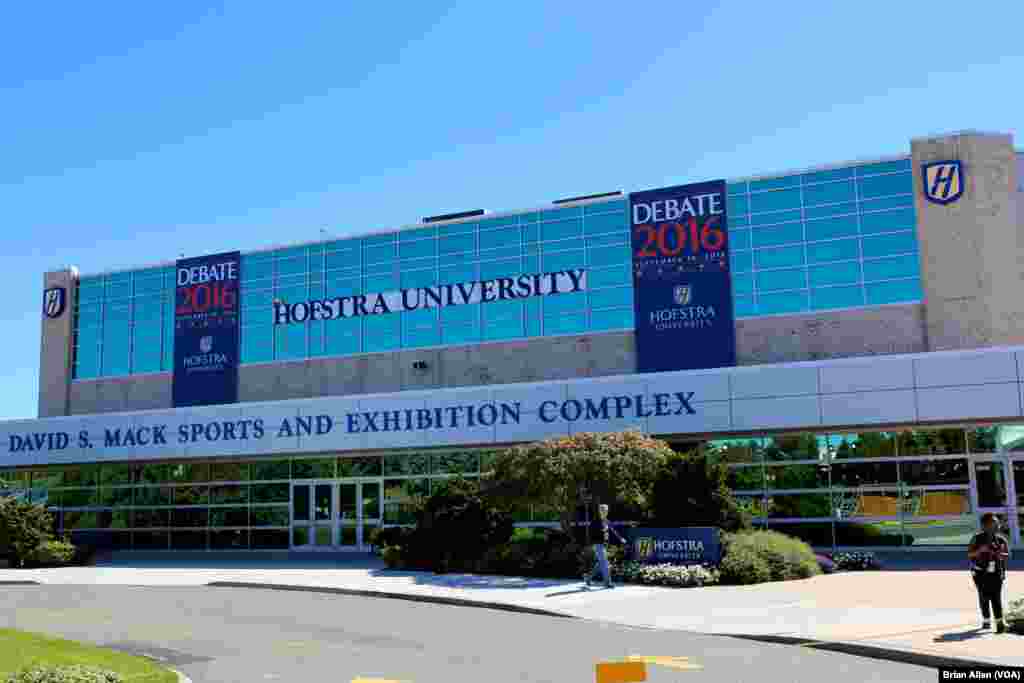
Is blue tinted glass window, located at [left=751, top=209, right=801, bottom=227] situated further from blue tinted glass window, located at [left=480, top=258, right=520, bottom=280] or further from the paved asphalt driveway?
the paved asphalt driveway

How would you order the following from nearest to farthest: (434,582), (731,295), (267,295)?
(434,582) → (731,295) → (267,295)

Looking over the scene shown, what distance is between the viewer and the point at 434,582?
72.8 feet

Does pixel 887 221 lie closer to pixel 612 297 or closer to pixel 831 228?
pixel 831 228

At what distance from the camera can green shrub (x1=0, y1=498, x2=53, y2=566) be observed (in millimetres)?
30297

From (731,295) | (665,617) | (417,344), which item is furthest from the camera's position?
(417,344)

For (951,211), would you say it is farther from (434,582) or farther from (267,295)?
(267,295)

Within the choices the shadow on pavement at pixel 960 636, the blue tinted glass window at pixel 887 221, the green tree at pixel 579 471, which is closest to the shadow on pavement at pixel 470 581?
the green tree at pixel 579 471

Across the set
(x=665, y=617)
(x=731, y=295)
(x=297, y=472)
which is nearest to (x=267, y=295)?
(x=297, y=472)

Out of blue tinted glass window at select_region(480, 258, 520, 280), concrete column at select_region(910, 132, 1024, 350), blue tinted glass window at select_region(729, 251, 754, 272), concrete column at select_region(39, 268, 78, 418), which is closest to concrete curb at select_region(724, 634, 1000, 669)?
concrete column at select_region(910, 132, 1024, 350)

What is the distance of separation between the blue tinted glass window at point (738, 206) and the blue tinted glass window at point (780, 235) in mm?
930

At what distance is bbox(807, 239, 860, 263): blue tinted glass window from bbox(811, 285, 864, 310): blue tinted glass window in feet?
3.21

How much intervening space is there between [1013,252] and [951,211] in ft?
7.01

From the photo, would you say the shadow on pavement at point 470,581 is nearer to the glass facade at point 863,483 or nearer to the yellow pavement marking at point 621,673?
the glass facade at point 863,483

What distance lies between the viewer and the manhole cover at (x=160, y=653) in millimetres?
12539
